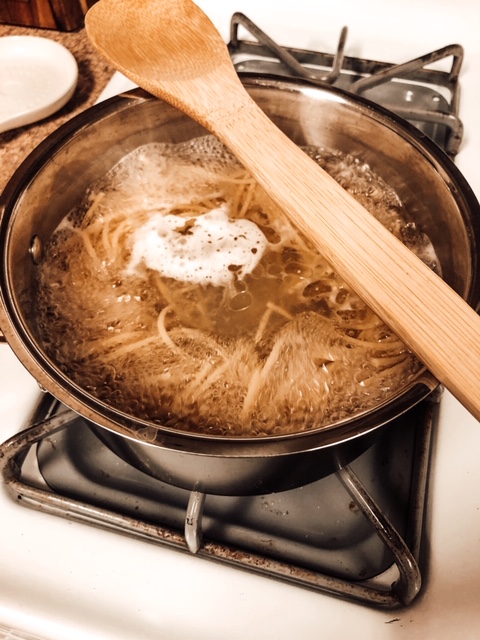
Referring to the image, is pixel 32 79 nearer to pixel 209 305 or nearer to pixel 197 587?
pixel 209 305

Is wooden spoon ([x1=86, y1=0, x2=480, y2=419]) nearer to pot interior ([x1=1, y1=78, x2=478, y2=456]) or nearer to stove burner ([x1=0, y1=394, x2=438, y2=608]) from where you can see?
pot interior ([x1=1, y1=78, x2=478, y2=456])

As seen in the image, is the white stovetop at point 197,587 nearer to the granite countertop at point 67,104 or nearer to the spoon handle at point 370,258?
the spoon handle at point 370,258

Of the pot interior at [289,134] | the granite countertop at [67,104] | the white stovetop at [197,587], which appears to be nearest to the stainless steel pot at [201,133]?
the pot interior at [289,134]

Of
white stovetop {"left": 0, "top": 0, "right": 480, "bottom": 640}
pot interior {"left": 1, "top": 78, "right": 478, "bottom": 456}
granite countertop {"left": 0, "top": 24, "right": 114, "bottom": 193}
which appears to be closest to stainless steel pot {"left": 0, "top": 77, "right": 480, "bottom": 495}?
pot interior {"left": 1, "top": 78, "right": 478, "bottom": 456}

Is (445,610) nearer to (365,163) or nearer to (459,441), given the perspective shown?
(459,441)

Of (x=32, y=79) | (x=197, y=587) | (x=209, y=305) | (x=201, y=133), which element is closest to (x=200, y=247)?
(x=209, y=305)
